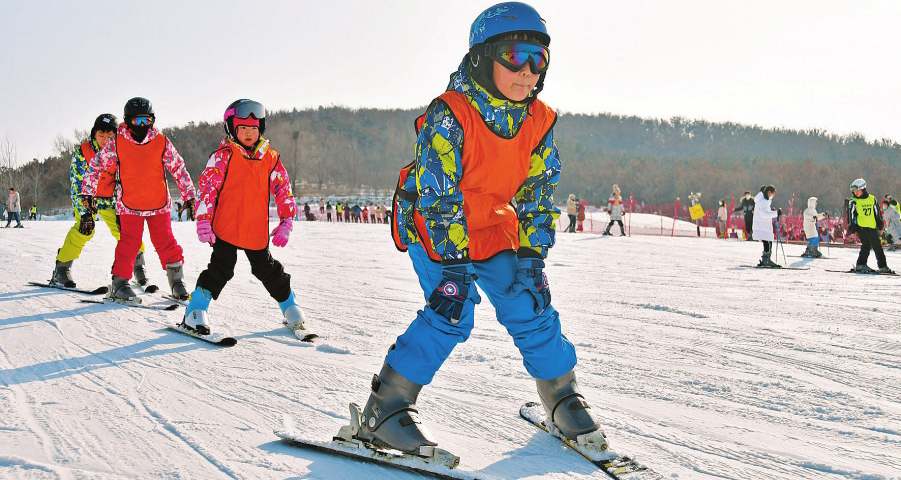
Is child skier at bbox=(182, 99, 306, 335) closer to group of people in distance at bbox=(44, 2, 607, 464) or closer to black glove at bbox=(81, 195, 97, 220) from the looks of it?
group of people in distance at bbox=(44, 2, 607, 464)

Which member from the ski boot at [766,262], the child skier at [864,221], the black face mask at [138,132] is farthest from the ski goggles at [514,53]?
the child skier at [864,221]

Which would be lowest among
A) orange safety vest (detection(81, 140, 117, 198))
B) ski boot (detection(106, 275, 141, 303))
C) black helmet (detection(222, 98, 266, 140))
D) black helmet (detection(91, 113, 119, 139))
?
ski boot (detection(106, 275, 141, 303))

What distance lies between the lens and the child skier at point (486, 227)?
2.11 meters

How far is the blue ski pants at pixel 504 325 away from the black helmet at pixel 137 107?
433 cm

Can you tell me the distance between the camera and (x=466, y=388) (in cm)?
313

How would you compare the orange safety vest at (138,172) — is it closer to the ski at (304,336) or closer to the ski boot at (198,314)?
the ski boot at (198,314)

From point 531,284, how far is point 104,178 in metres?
5.34

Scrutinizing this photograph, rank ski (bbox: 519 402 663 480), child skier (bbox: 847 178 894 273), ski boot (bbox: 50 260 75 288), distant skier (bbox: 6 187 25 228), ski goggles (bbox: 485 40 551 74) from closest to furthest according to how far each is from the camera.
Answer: ski (bbox: 519 402 663 480), ski goggles (bbox: 485 40 551 74), ski boot (bbox: 50 260 75 288), child skier (bbox: 847 178 894 273), distant skier (bbox: 6 187 25 228)

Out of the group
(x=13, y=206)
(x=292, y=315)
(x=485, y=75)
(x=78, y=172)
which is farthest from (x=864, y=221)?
(x=13, y=206)

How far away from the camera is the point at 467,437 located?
2.47 meters

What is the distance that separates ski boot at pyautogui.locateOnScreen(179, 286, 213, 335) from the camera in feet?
14.0

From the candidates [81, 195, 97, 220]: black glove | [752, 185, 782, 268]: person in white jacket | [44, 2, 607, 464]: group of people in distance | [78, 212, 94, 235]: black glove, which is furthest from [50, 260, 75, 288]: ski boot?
[752, 185, 782, 268]: person in white jacket

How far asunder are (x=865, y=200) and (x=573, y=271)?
19.4 ft

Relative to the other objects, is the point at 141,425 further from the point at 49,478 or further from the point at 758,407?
the point at 758,407
